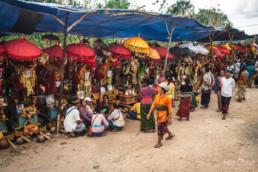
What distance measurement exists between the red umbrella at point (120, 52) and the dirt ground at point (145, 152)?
243 centimetres

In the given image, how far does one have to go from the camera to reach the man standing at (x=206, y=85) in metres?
8.02

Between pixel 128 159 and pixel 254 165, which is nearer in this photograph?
pixel 254 165

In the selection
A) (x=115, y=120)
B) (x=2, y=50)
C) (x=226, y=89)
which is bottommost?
(x=115, y=120)

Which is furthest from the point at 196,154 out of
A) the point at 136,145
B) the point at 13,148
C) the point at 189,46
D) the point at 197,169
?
the point at 189,46

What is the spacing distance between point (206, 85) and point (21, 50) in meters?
6.61

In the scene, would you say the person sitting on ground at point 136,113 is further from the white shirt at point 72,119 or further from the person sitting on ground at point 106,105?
the white shirt at point 72,119

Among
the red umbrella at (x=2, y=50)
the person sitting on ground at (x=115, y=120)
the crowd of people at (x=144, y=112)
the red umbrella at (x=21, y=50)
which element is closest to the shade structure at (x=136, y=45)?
the crowd of people at (x=144, y=112)

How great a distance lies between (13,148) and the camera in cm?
485

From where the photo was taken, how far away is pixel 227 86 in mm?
7004

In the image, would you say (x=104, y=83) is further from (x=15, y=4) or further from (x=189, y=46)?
(x=189, y=46)

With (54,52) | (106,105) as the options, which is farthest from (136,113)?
(54,52)

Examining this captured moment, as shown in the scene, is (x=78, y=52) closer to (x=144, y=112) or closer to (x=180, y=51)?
(x=144, y=112)

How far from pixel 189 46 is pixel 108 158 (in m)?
8.02

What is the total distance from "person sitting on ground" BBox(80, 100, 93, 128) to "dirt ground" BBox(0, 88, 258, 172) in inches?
27.1
